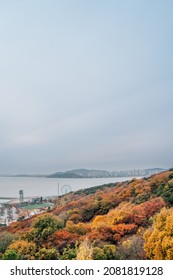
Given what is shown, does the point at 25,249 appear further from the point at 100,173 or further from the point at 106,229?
the point at 100,173

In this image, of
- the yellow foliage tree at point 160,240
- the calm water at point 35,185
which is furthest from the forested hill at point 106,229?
the calm water at point 35,185

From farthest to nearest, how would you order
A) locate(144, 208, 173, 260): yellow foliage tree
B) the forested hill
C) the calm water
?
the calm water < the forested hill < locate(144, 208, 173, 260): yellow foliage tree

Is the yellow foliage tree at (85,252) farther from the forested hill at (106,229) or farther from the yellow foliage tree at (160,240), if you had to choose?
the yellow foliage tree at (160,240)

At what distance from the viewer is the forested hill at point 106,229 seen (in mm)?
3041

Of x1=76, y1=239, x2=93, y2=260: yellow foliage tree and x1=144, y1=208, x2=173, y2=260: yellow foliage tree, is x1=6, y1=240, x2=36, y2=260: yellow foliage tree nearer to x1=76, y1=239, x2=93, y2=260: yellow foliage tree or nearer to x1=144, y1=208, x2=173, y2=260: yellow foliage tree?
x1=76, y1=239, x2=93, y2=260: yellow foliage tree

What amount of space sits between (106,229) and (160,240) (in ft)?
2.79

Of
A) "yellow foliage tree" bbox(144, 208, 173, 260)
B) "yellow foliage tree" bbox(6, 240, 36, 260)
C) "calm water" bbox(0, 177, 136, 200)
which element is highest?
"calm water" bbox(0, 177, 136, 200)

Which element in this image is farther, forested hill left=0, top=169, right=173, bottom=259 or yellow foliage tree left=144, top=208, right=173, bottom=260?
forested hill left=0, top=169, right=173, bottom=259

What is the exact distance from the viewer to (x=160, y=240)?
295 centimetres

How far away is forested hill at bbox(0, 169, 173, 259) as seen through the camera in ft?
9.98

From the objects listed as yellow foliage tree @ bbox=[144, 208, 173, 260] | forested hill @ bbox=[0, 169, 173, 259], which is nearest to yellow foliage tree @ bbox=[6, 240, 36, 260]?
forested hill @ bbox=[0, 169, 173, 259]

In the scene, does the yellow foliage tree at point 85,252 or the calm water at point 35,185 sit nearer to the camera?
the yellow foliage tree at point 85,252
